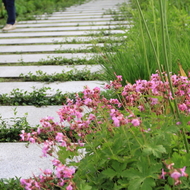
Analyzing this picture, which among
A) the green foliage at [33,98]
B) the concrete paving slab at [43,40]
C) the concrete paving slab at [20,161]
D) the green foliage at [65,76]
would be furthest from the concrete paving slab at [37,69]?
the concrete paving slab at [20,161]

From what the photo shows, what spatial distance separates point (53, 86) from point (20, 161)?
54.3 inches

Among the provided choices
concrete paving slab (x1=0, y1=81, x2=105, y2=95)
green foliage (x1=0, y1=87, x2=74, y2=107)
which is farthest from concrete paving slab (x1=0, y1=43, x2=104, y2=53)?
green foliage (x1=0, y1=87, x2=74, y2=107)

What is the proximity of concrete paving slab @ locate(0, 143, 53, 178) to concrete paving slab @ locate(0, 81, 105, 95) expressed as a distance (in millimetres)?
991

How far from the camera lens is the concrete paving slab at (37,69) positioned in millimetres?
3703

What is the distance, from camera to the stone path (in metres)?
1.96

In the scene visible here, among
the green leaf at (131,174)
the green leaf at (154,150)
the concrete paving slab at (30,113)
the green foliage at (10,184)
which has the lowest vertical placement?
the concrete paving slab at (30,113)

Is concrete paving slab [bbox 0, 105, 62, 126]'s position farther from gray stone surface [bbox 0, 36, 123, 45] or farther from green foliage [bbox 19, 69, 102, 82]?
gray stone surface [bbox 0, 36, 123, 45]

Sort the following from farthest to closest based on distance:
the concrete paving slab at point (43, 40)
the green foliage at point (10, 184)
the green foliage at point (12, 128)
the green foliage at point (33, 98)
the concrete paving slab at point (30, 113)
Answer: the concrete paving slab at point (43, 40) → the green foliage at point (33, 98) → the concrete paving slab at point (30, 113) → the green foliage at point (12, 128) → the green foliage at point (10, 184)

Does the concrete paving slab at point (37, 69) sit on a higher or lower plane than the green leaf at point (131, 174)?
lower

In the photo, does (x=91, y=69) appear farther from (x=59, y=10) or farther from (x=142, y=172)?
(x=59, y=10)

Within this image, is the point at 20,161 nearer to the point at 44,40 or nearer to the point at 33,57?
the point at 33,57

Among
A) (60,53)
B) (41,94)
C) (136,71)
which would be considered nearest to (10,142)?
(41,94)

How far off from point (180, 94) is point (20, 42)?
4275 mm

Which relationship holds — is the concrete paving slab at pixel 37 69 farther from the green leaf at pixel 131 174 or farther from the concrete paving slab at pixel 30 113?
the green leaf at pixel 131 174
